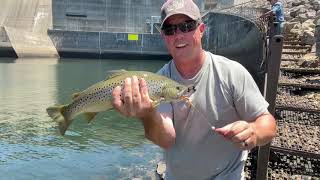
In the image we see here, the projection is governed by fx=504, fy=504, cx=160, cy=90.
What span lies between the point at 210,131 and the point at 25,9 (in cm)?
6790

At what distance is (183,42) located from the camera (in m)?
3.67

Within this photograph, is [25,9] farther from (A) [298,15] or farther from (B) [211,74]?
(B) [211,74]

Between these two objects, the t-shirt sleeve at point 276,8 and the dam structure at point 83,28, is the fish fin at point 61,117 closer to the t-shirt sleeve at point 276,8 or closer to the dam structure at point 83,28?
the t-shirt sleeve at point 276,8

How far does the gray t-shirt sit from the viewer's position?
3668 millimetres

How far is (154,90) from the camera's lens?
3633 mm

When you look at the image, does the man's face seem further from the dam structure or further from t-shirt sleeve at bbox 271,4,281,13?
the dam structure

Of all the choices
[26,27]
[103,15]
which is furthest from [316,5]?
[26,27]

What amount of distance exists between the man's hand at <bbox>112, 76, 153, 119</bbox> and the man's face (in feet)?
1.30

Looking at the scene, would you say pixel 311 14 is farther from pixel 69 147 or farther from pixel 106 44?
pixel 106 44

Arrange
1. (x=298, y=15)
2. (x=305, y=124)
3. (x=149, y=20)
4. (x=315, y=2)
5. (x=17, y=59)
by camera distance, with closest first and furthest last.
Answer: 1. (x=305, y=124)
2. (x=298, y=15)
3. (x=315, y=2)
4. (x=17, y=59)
5. (x=149, y=20)

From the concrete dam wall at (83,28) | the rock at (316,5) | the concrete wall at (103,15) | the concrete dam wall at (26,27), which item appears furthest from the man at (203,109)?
the concrete wall at (103,15)

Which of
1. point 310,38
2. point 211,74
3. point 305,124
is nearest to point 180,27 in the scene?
point 211,74

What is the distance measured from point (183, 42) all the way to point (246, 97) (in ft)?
1.99

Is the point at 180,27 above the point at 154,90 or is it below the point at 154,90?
above
